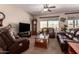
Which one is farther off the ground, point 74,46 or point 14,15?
point 14,15

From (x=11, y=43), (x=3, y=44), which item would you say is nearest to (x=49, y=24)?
(x=11, y=43)

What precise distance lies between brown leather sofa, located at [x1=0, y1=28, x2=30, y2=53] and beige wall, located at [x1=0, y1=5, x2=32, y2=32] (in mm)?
157

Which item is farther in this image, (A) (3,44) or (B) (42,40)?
(B) (42,40)

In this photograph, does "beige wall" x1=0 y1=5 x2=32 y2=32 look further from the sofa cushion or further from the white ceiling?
the sofa cushion

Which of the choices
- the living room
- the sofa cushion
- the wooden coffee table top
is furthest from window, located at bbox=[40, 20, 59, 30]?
the sofa cushion

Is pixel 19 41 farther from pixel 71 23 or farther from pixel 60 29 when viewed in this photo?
pixel 71 23

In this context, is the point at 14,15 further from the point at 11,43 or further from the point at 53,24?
the point at 53,24

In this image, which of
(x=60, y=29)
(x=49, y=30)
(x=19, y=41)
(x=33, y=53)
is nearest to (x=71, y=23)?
(x=60, y=29)

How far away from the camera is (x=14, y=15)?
1748 mm

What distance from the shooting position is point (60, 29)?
5.92 feet

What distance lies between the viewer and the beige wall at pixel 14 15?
5.57 ft

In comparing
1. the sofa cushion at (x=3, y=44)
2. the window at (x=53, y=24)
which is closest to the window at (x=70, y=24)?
the window at (x=53, y=24)

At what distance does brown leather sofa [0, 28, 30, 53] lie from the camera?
66.3 inches

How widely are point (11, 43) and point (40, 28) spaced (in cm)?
58
